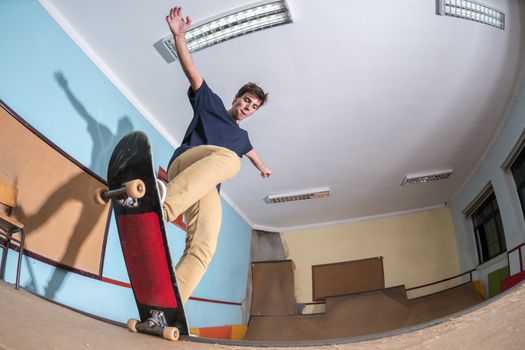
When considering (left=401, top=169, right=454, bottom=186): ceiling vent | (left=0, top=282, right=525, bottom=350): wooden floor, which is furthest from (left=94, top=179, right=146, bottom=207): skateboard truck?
(left=401, top=169, right=454, bottom=186): ceiling vent

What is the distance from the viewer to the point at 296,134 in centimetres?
116

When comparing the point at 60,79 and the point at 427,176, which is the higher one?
the point at 60,79

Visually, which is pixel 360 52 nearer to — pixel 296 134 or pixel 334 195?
pixel 296 134

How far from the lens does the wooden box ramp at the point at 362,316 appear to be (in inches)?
34.9

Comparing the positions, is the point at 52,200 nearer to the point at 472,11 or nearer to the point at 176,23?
the point at 176,23

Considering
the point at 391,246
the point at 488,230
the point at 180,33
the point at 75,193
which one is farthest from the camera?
the point at 391,246

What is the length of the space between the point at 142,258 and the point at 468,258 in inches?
40.9

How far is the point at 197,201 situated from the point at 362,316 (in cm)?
64

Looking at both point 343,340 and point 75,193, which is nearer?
point 343,340

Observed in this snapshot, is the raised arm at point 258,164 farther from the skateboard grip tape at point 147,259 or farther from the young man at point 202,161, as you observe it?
the skateboard grip tape at point 147,259

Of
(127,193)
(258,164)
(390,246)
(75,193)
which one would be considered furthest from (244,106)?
(390,246)

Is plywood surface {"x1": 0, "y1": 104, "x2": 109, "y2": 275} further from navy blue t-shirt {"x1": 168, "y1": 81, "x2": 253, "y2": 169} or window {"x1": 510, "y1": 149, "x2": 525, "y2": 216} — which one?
window {"x1": 510, "y1": 149, "x2": 525, "y2": 216}

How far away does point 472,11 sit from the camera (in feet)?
3.11

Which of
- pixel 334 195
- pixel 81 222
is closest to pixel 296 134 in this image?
pixel 334 195
